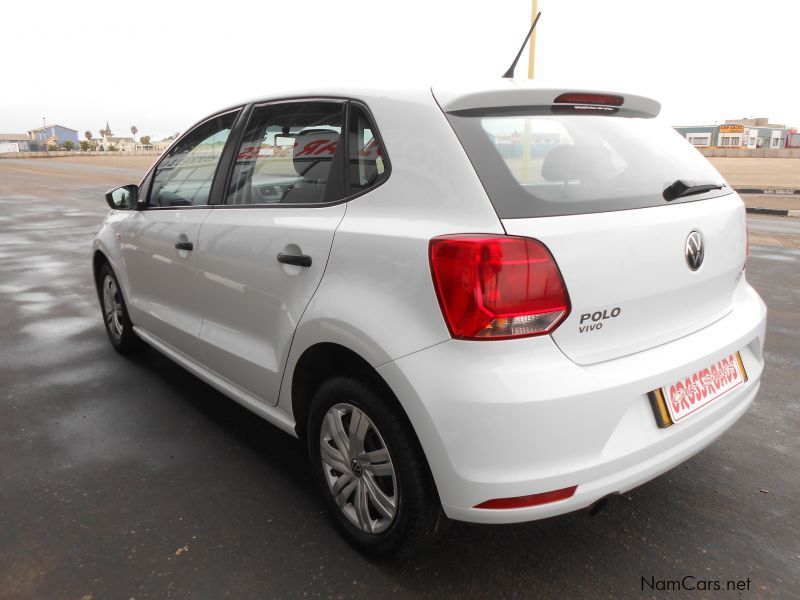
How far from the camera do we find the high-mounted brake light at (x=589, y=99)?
2230mm

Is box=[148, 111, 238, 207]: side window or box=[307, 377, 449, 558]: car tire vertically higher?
box=[148, 111, 238, 207]: side window

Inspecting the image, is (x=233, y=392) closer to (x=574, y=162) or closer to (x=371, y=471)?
(x=371, y=471)

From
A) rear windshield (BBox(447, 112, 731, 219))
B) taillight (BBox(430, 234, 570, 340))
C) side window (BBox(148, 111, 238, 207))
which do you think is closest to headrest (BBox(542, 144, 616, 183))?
rear windshield (BBox(447, 112, 731, 219))

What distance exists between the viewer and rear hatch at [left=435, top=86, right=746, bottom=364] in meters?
1.92

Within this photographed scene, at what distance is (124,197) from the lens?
4.10m

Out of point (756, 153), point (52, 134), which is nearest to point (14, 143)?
point (52, 134)

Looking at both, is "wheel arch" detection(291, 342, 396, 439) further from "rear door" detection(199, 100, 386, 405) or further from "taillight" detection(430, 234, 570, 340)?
"taillight" detection(430, 234, 570, 340)

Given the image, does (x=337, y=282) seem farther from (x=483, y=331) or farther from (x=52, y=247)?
(x=52, y=247)

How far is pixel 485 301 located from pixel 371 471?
2.67ft

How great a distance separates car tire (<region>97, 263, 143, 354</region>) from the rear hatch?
3.16 metres

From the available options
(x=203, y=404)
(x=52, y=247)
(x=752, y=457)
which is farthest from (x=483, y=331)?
(x=52, y=247)

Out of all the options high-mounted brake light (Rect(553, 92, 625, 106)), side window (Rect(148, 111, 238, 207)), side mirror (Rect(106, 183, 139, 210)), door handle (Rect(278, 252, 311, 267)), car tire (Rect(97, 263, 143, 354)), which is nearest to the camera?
high-mounted brake light (Rect(553, 92, 625, 106))

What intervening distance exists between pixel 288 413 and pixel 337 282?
0.75 metres

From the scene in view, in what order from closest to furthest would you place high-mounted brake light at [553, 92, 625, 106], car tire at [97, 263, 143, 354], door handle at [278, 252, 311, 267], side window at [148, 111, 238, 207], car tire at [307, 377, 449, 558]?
car tire at [307, 377, 449, 558] → high-mounted brake light at [553, 92, 625, 106] → door handle at [278, 252, 311, 267] → side window at [148, 111, 238, 207] → car tire at [97, 263, 143, 354]
